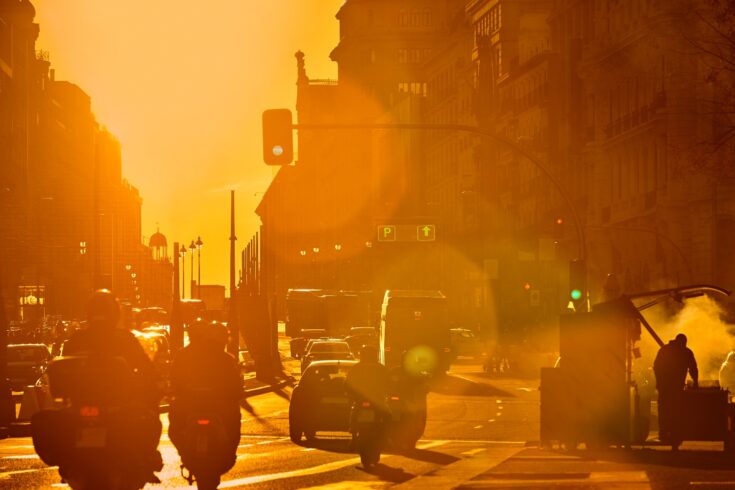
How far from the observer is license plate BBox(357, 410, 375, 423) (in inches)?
923

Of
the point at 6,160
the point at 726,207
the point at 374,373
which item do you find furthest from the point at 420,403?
the point at 6,160

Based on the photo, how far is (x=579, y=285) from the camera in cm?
3328

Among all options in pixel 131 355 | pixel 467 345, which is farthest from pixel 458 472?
pixel 467 345

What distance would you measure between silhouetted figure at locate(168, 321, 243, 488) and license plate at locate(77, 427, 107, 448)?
1590 mm

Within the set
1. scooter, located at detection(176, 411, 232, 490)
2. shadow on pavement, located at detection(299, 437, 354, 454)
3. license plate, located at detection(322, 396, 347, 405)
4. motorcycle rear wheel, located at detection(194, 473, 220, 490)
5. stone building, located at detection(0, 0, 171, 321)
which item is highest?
stone building, located at detection(0, 0, 171, 321)

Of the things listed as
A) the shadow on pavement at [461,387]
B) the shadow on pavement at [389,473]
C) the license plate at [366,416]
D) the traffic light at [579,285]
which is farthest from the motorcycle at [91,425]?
the shadow on pavement at [461,387]

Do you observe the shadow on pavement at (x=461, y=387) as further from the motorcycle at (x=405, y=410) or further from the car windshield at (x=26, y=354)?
the motorcycle at (x=405, y=410)

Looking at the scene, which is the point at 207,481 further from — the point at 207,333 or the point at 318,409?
the point at 318,409

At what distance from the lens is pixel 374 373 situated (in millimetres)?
24281

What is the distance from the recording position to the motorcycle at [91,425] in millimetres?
14445

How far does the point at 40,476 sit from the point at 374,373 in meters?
5.16

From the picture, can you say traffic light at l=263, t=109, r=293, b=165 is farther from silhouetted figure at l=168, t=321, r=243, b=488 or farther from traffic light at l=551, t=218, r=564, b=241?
silhouetted figure at l=168, t=321, r=243, b=488

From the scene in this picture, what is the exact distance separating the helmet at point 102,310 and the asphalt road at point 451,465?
511 cm

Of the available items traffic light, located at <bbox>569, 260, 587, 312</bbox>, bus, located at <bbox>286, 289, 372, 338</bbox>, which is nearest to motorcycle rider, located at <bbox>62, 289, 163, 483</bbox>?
traffic light, located at <bbox>569, 260, 587, 312</bbox>
